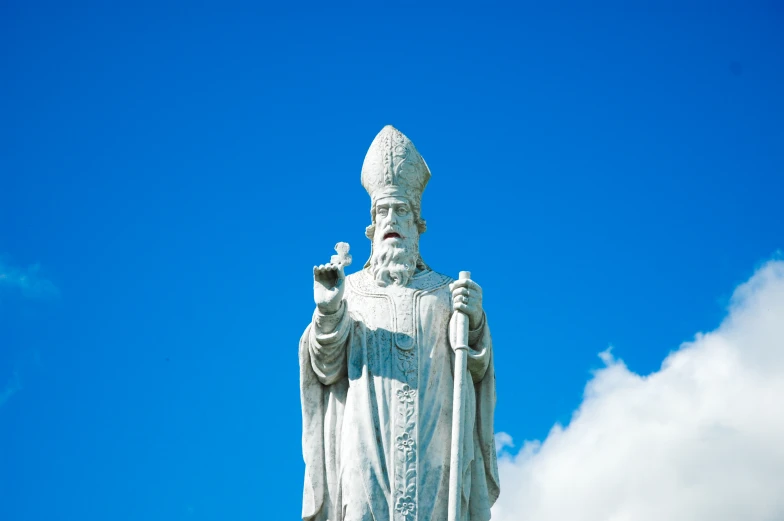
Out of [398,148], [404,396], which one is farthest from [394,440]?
[398,148]

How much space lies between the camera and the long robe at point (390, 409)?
13594mm

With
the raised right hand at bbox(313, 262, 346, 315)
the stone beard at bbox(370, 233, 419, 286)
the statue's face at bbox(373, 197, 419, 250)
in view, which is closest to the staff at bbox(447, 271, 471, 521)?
the stone beard at bbox(370, 233, 419, 286)

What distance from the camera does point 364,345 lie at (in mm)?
14227

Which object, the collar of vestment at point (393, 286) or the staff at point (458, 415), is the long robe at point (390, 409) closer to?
the collar of vestment at point (393, 286)

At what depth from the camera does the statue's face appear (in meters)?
14.8

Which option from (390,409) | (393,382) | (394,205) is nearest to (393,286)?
(394,205)

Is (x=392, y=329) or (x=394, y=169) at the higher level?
(x=394, y=169)

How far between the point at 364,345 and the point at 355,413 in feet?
2.57

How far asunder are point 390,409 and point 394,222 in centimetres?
224

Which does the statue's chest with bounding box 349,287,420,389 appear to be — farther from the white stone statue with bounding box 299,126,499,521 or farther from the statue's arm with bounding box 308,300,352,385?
the statue's arm with bounding box 308,300,352,385

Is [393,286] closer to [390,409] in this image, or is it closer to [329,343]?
[329,343]

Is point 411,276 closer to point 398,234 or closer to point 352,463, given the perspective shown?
point 398,234

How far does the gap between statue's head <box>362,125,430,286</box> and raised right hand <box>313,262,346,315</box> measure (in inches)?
38.6

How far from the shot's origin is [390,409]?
1387 centimetres
